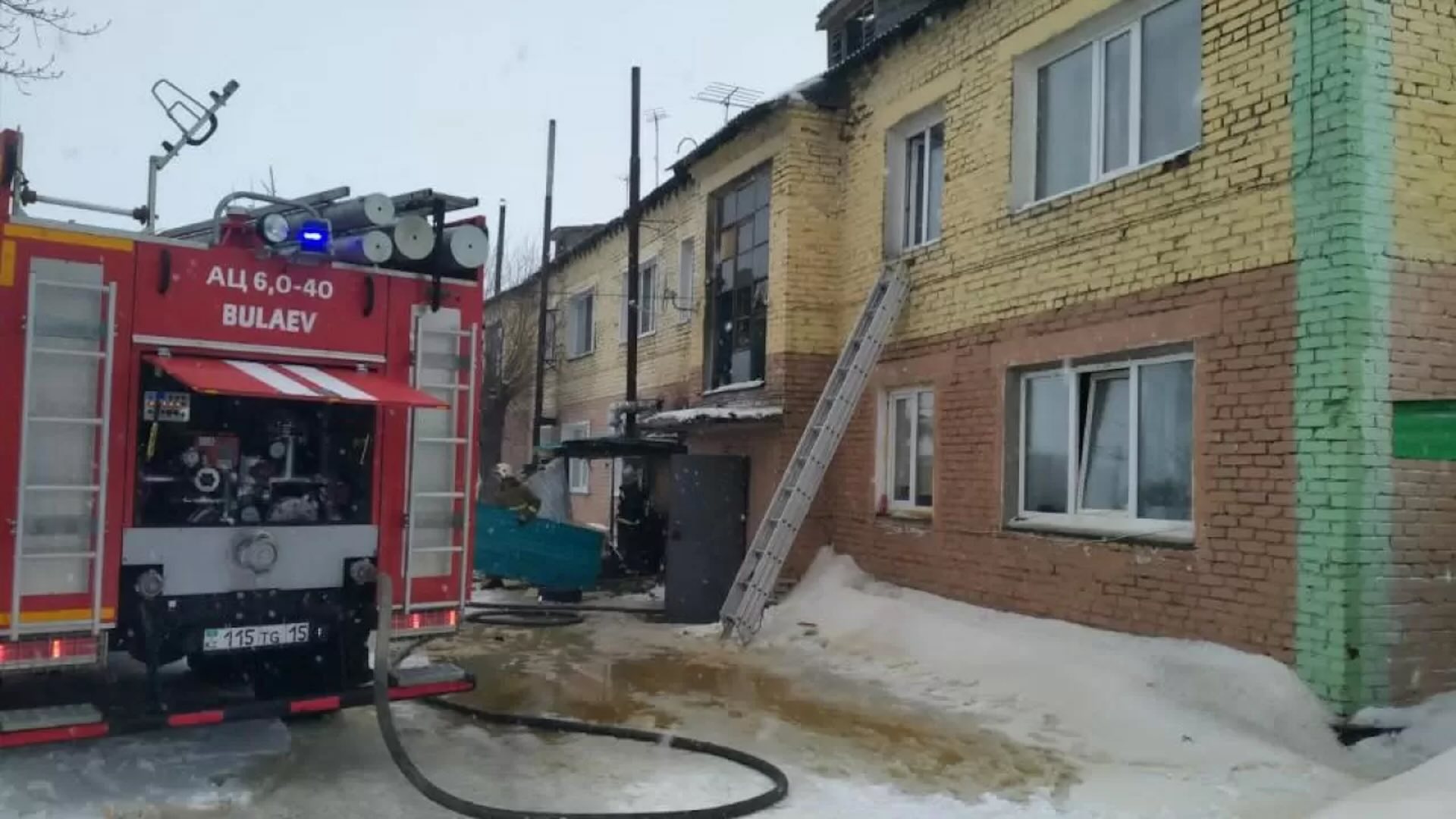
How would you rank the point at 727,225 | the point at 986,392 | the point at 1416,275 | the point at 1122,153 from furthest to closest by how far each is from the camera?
the point at 727,225 < the point at 986,392 < the point at 1122,153 < the point at 1416,275

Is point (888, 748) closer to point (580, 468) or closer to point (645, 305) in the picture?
point (645, 305)

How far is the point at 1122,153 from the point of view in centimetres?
890

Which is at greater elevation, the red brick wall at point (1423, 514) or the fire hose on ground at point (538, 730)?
the red brick wall at point (1423, 514)

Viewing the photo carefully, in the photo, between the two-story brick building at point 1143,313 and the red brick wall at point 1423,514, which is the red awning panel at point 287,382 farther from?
the red brick wall at point 1423,514

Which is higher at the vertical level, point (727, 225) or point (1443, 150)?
point (727, 225)

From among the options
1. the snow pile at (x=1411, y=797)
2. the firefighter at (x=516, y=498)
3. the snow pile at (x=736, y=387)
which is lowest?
the snow pile at (x=1411, y=797)

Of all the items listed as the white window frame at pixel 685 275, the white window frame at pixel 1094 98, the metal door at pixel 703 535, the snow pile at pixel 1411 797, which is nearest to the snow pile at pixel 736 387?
the metal door at pixel 703 535

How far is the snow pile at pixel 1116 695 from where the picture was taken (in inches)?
248

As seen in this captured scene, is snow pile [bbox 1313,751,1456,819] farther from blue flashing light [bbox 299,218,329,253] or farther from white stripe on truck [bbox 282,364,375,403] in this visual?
blue flashing light [bbox 299,218,329,253]

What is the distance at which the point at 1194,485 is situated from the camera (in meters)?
7.81

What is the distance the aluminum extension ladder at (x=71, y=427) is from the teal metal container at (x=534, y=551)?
798 centimetres

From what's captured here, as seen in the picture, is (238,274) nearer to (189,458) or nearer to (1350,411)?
(189,458)

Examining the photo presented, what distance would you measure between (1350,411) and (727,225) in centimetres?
952

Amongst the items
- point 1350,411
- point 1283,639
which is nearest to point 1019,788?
point 1283,639
